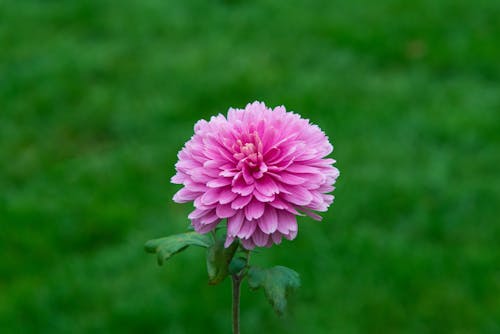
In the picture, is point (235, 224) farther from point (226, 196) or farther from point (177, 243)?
point (177, 243)

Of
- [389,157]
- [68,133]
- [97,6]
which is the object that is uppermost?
[97,6]

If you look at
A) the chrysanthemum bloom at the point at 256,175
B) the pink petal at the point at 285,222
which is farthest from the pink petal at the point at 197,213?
the pink petal at the point at 285,222

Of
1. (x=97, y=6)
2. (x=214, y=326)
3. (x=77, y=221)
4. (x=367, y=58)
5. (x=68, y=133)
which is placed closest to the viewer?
(x=214, y=326)

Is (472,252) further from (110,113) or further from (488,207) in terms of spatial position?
(110,113)

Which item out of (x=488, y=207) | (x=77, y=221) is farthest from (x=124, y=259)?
(x=488, y=207)

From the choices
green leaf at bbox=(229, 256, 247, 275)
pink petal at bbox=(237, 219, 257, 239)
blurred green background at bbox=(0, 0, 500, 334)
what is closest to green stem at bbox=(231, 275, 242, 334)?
green leaf at bbox=(229, 256, 247, 275)

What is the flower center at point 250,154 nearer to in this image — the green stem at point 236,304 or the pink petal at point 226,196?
the pink petal at point 226,196

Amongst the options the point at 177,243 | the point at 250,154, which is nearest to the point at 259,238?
the point at 250,154

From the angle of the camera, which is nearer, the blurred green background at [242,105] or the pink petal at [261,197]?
the pink petal at [261,197]
